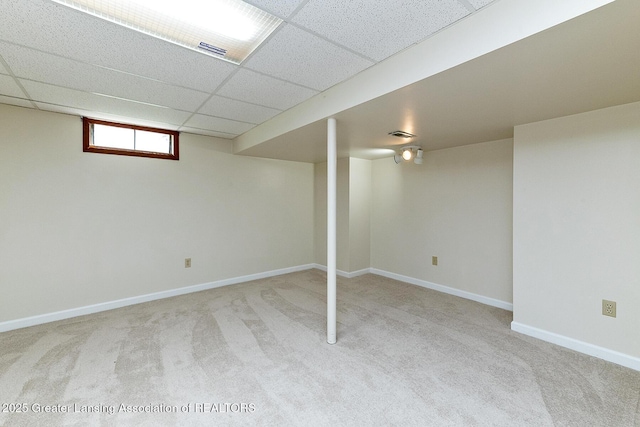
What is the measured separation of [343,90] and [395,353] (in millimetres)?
2301

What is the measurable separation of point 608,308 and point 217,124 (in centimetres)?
439

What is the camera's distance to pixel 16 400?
1.81 m

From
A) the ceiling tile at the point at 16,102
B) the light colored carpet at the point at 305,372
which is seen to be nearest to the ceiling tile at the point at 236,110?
the ceiling tile at the point at 16,102

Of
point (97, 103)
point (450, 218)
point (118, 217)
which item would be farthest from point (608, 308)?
point (118, 217)

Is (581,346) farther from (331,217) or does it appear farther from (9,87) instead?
(9,87)

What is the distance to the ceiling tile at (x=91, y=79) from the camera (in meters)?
1.91

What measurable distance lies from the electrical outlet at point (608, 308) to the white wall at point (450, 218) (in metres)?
1.02

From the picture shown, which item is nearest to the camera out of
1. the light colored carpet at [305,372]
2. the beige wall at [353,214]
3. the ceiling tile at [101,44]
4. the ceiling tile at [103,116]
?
the ceiling tile at [101,44]

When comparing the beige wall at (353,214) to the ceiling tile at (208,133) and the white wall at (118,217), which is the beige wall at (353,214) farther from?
the ceiling tile at (208,133)

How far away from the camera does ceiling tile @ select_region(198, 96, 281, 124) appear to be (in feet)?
9.01

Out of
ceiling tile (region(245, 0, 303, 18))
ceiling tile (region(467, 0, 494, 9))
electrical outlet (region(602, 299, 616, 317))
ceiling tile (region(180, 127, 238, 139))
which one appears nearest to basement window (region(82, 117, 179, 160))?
ceiling tile (region(180, 127, 238, 139))

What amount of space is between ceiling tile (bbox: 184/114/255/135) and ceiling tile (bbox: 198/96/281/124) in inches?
6.4

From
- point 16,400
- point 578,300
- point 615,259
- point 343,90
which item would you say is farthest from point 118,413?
point 615,259

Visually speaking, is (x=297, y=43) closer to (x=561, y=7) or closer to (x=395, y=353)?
(x=561, y=7)
